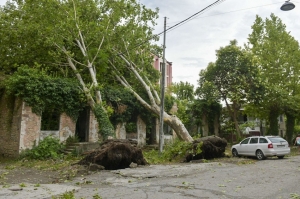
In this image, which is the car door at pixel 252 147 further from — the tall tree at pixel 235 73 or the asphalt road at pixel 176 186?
the tall tree at pixel 235 73

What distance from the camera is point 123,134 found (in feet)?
69.7

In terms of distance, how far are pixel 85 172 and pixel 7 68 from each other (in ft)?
43.4

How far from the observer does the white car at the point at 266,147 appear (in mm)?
16094

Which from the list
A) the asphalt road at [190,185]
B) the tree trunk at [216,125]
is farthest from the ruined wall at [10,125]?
the tree trunk at [216,125]

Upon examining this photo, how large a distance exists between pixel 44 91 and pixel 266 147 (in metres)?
13.9

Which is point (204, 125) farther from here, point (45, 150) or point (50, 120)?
point (45, 150)

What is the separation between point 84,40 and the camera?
63.8 feet

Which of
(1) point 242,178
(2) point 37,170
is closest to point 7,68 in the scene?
(2) point 37,170

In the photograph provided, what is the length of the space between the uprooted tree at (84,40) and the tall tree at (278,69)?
12391 mm

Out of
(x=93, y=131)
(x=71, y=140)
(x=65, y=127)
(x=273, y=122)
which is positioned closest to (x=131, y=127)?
(x=93, y=131)


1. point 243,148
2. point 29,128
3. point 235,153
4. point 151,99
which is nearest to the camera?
point 29,128

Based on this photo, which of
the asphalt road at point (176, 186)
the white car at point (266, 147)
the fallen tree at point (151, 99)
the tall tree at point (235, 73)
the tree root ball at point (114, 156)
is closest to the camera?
the asphalt road at point (176, 186)

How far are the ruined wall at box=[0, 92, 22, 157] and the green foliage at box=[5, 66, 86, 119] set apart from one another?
35.4 inches

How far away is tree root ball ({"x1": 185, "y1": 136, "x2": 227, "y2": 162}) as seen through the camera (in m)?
15.6
